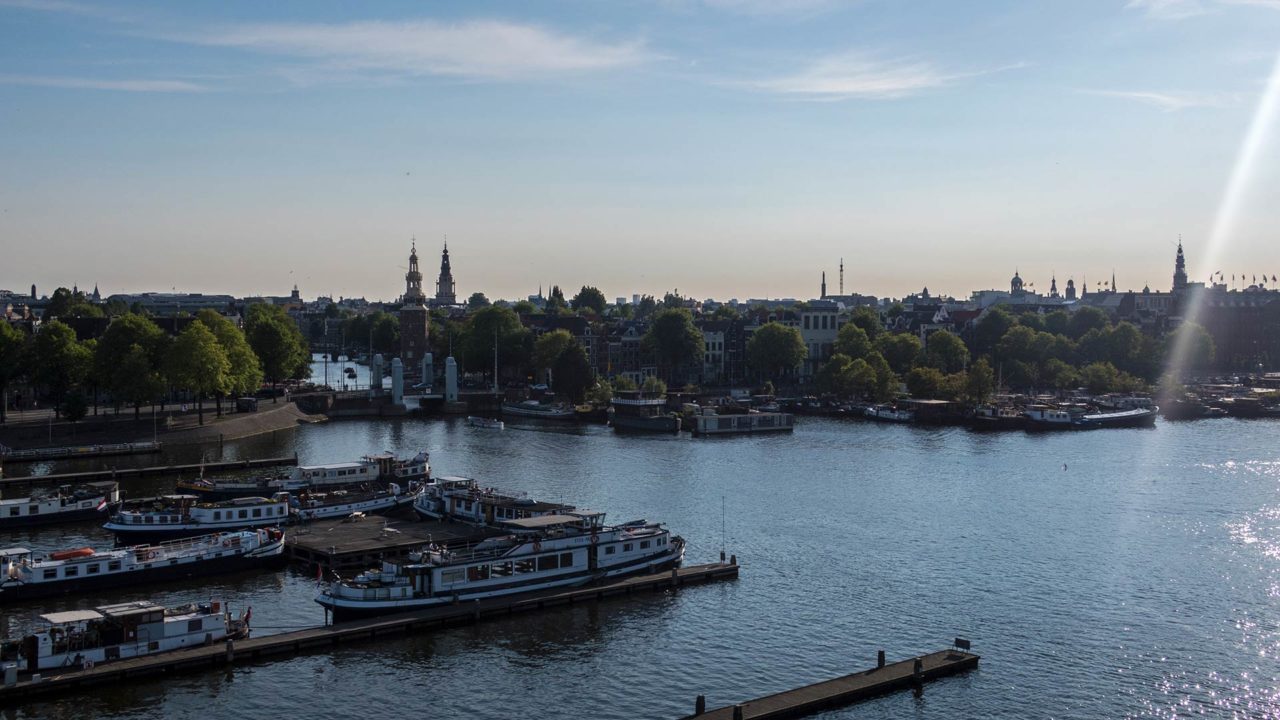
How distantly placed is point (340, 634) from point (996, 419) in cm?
7226

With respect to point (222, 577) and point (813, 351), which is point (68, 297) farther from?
point (222, 577)

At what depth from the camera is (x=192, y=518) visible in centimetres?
4881

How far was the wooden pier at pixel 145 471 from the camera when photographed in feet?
207

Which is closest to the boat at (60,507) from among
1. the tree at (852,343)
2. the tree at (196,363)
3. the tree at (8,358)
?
the tree at (196,363)

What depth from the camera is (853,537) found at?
49.8m

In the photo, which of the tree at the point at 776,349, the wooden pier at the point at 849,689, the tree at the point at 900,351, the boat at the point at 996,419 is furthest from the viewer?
the tree at the point at 900,351

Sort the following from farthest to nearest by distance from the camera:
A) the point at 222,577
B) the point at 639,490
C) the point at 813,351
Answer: the point at 813,351 → the point at 639,490 → the point at 222,577

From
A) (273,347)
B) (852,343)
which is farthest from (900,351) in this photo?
(273,347)

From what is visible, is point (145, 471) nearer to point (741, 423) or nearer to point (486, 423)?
point (486, 423)

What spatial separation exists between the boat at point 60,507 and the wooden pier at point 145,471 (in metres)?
7.65

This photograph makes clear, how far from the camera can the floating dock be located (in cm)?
4481

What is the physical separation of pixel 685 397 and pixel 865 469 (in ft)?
139

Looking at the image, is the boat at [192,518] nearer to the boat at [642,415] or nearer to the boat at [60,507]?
the boat at [60,507]

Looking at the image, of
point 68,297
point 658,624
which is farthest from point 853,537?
point 68,297
